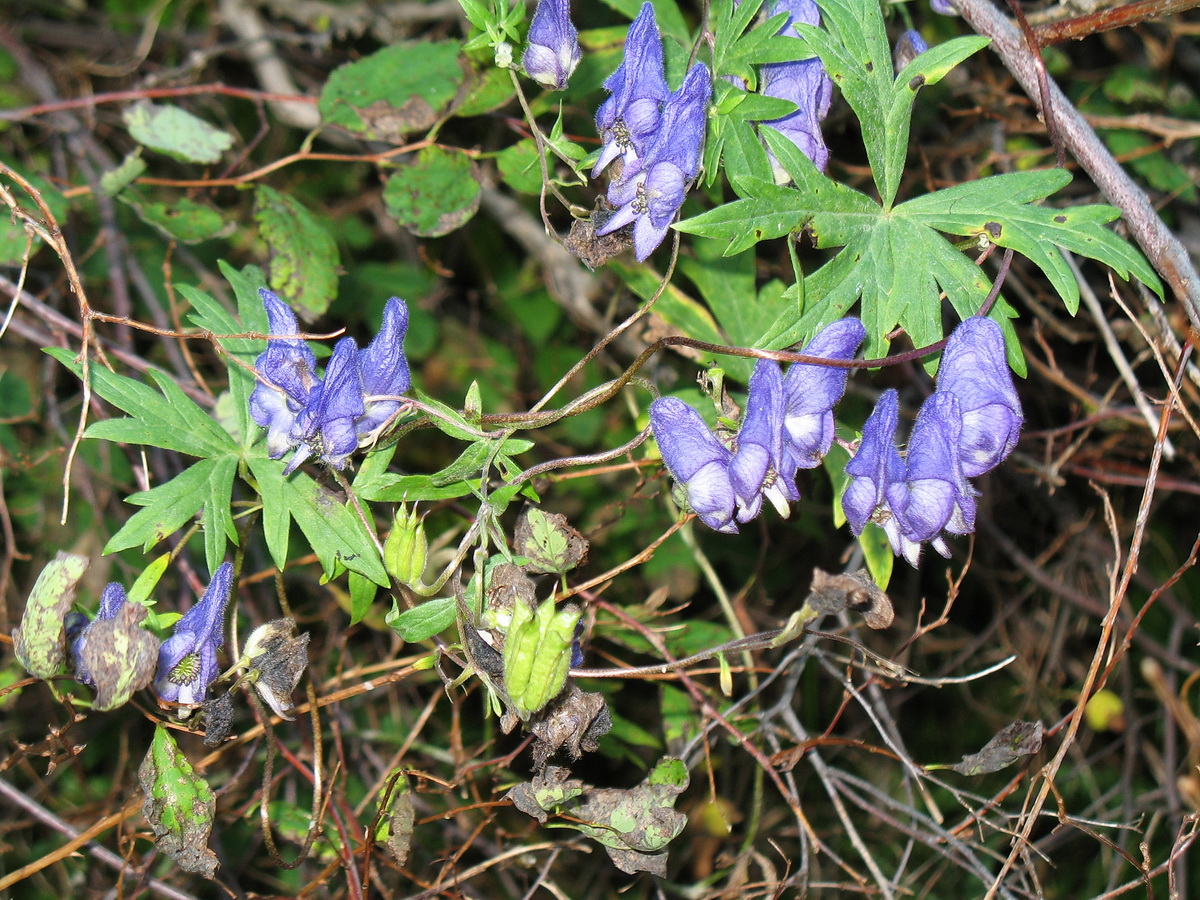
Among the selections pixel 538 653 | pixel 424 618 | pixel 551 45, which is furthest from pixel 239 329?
pixel 538 653

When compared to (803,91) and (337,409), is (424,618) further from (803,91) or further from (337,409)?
(803,91)

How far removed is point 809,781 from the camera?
10.4 feet

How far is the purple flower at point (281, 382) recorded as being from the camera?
164cm

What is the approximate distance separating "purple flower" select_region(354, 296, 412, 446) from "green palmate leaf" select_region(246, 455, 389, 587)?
0.49ft

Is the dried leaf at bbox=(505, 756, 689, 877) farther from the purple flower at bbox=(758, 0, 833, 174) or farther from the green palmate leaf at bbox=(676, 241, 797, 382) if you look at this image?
the purple flower at bbox=(758, 0, 833, 174)

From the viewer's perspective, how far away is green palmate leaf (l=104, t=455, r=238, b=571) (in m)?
1.62

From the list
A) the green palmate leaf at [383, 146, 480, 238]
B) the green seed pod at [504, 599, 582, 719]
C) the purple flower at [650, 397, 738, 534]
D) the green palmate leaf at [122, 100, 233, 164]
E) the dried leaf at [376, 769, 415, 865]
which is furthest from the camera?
the green palmate leaf at [122, 100, 233, 164]

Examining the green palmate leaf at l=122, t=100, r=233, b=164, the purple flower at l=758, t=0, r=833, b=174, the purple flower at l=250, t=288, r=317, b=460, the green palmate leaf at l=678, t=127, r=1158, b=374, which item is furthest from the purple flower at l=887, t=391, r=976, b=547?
the green palmate leaf at l=122, t=100, r=233, b=164

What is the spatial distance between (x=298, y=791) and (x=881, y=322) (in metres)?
2.05

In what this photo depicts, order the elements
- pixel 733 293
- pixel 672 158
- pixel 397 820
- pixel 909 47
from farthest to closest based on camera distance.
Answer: pixel 733 293, pixel 909 47, pixel 397 820, pixel 672 158

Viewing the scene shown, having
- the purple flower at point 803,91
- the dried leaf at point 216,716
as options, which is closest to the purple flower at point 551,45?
the purple flower at point 803,91

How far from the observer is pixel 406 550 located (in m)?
1.60

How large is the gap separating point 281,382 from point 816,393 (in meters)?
0.88

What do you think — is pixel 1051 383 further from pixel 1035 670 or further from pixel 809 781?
pixel 809 781
